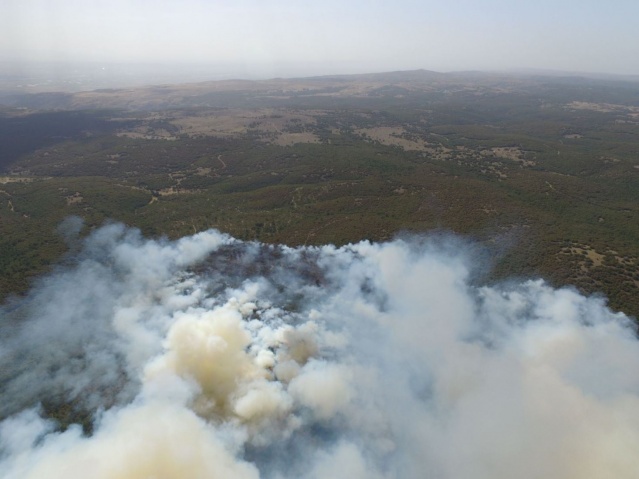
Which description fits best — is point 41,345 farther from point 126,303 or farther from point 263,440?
point 263,440

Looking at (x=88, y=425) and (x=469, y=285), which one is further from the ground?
(x=469, y=285)

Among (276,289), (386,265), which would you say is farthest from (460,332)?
(276,289)

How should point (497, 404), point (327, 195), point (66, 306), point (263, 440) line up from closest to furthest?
point (263, 440) < point (497, 404) < point (66, 306) < point (327, 195)

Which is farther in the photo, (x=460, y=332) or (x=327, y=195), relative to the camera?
(x=327, y=195)

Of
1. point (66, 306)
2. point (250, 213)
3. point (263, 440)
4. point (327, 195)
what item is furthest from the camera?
point (327, 195)

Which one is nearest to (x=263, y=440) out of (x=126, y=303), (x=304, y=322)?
(x=304, y=322)

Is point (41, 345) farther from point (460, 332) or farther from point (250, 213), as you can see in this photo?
point (460, 332)
